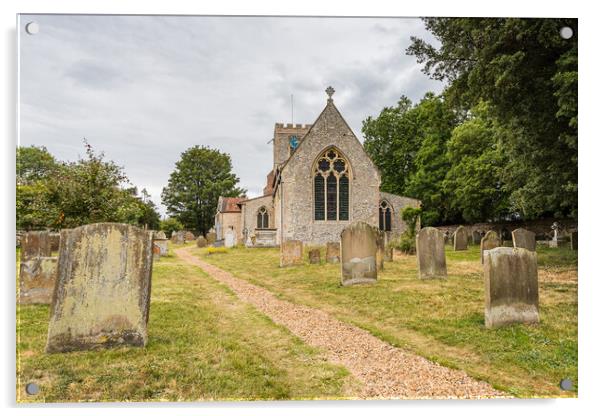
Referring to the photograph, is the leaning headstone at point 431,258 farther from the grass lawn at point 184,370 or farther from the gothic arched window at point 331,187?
the gothic arched window at point 331,187

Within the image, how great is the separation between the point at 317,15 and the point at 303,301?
168 inches

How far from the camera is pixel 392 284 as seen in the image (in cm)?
744

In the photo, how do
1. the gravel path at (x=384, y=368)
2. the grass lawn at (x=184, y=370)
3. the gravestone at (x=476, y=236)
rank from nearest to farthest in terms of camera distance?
the grass lawn at (x=184, y=370)
the gravel path at (x=384, y=368)
the gravestone at (x=476, y=236)

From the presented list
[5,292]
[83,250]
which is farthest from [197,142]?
[5,292]

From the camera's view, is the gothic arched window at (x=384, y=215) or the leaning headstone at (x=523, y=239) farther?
the gothic arched window at (x=384, y=215)

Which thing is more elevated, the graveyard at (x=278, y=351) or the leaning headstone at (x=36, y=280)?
the leaning headstone at (x=36, y=280)

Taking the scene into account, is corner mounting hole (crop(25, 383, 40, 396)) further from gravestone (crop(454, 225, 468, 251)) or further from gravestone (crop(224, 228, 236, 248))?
gravestone (crop(224, 228, 236, 248))

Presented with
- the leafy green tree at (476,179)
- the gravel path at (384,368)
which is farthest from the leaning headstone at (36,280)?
the leafy green tree at (476,179)

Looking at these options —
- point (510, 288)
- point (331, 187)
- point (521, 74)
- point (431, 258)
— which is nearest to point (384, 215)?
point (331, 187)

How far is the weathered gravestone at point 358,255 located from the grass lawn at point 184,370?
342 centimetres

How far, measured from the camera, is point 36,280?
17.9 ft

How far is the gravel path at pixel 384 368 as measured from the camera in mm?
3232

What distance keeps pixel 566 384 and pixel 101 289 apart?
14.8 feet

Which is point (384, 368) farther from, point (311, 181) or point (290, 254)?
point (311, 181)
